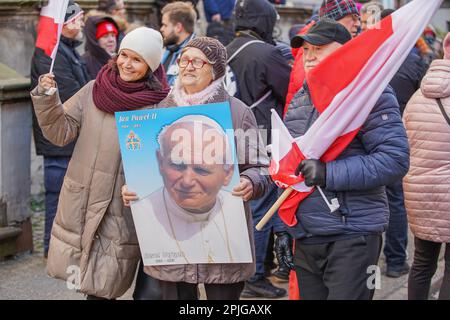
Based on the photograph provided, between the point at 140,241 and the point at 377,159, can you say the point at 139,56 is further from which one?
the point at 377,159

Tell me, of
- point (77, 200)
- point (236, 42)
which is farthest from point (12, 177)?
point (77, 200)

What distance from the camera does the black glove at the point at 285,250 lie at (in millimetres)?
4453

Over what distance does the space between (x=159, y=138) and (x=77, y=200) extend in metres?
0.66

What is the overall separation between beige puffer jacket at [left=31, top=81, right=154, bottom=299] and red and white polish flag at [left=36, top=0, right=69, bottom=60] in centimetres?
30

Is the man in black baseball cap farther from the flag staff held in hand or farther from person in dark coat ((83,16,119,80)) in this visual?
person in dark coat ((83,16,119,80))

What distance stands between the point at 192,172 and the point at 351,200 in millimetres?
768

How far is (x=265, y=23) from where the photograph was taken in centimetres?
660

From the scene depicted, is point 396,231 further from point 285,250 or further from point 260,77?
point 285,250

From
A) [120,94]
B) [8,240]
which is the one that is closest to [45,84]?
[120,94]

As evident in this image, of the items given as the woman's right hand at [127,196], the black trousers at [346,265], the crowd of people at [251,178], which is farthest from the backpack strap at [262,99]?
the black trousers at [346,265]

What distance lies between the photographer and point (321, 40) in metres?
4.25

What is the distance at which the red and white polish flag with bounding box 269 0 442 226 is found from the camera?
4.08 meters

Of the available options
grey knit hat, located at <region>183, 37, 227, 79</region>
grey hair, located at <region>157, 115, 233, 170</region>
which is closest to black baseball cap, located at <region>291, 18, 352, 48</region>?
grey knit hat, located at <region>183, 37, 227, 79</region>

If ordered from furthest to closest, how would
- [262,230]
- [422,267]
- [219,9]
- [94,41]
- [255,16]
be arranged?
1. [219,9]
2. [94,41]
3. [255,16]
4. [262,230]
5. [422,267]
